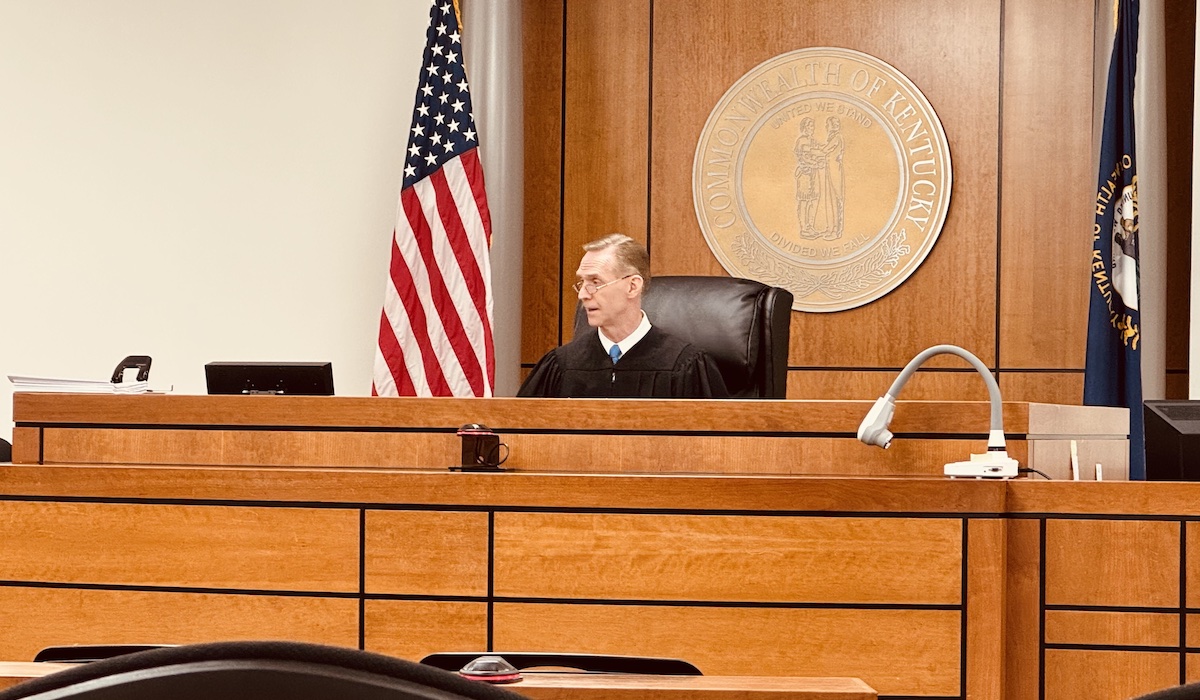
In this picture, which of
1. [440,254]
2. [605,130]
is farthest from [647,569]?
[605,130]

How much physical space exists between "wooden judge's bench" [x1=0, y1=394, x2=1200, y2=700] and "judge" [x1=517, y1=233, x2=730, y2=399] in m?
1.56

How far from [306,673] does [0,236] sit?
6814 mm

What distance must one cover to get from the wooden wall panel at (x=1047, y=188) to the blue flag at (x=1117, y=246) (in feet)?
1.39

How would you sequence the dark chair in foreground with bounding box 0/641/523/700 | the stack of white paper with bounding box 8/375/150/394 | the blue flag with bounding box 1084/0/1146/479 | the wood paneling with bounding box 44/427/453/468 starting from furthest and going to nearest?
1. the blue flag with bounding box 1084/0/1146/479
2. the stack of white paper with bounding box 8/375/150/394
3. the wood paneling with bounding box 44/427/453/468
4. the dark chair in foreground with bounding box 0/641/523/700

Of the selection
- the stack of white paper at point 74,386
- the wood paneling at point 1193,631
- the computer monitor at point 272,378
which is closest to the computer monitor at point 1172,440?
the wood paneling at point 1193,631

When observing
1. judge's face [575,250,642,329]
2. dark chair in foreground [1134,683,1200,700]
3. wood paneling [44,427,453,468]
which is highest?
judge's face [575,250,642,329]

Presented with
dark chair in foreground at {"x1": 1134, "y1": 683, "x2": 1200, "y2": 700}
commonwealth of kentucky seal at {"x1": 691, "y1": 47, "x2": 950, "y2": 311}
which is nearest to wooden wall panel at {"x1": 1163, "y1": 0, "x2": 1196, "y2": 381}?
commonwealth of kentucky seal at {"x1": 691, "y1": 47, "x2": 950, "y2": 311}

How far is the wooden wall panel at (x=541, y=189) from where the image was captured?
636 centimetres

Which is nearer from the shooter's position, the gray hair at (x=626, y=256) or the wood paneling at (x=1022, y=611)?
the wood paneling at (x=1022, y=611)

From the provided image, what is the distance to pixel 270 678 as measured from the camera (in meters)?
0.44

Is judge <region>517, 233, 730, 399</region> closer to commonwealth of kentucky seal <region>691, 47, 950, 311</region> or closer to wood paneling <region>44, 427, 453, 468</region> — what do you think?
wood paneling <region>44, 427, 453, 468</region>

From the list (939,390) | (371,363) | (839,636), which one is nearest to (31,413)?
(839,636)

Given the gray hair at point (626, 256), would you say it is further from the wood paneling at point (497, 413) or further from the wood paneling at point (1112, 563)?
the wood paneling at point (1112, 563)

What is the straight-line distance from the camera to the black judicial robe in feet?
14.5
